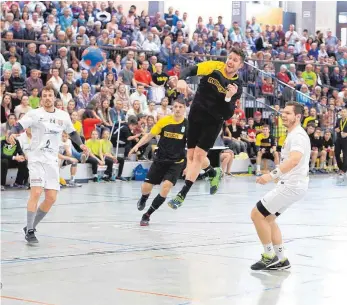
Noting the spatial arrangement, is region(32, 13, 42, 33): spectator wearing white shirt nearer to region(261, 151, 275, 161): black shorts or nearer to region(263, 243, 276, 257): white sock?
region(261, 151, 275, 161): black shorts

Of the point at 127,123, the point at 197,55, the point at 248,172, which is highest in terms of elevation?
the point at 197,55

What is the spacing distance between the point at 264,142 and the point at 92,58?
615 cm

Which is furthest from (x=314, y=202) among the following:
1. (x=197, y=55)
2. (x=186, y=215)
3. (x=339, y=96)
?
(x=339, y=96)

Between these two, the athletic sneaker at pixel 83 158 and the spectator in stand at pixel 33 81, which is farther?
the spectator in stand at pixel 33 81

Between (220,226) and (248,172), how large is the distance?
521 inches

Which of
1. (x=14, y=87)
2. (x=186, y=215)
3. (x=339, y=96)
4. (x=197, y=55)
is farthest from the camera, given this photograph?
(x=339, y=96)

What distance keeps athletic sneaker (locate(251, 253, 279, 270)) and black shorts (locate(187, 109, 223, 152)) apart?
3.28m

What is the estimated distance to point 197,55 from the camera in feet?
87.2

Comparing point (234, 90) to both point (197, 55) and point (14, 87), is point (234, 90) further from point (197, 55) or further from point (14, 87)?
point (197, 55)

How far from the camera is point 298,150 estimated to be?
848 cm

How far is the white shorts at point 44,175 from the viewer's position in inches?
416

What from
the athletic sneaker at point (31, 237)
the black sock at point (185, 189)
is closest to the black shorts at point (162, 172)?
the black sock at point (185, 189)

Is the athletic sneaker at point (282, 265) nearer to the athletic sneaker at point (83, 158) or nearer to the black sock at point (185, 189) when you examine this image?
the black sock at point (185, 189)

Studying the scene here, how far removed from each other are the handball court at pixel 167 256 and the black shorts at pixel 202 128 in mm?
1318
